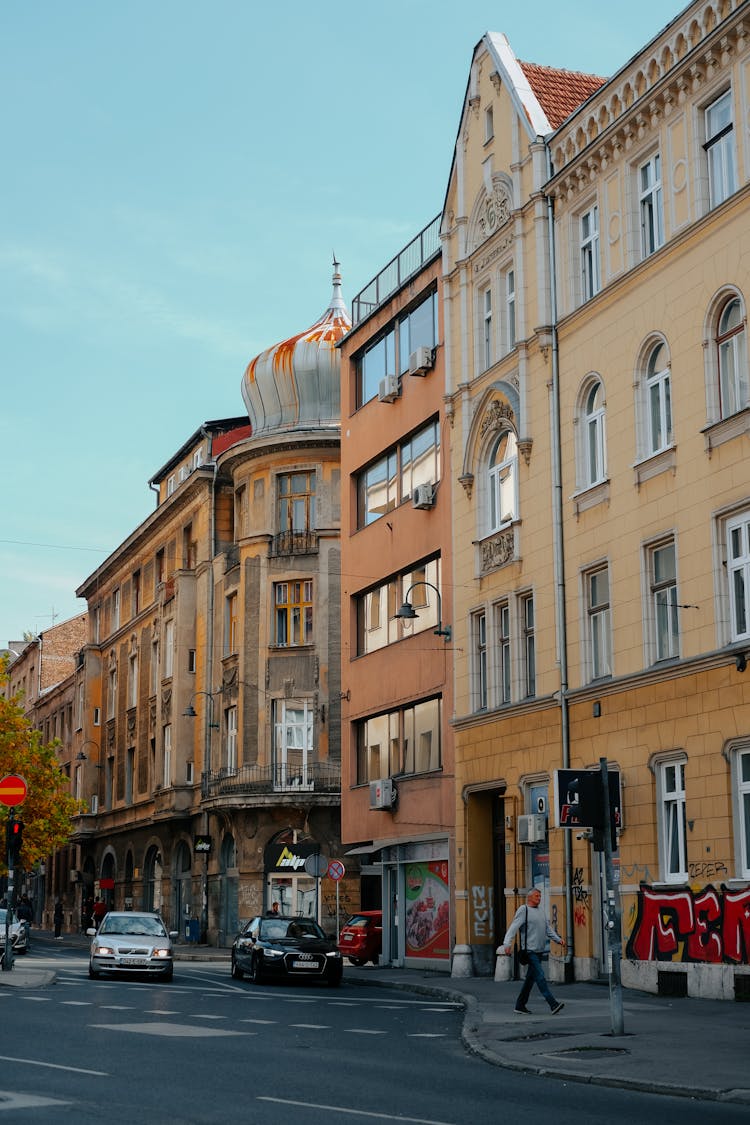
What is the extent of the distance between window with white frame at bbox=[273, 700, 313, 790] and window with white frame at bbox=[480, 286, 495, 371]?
18.8m

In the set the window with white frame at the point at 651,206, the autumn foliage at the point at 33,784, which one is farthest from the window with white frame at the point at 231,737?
the window with white frame at the point at 651,206

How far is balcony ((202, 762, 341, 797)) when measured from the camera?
1852 inches

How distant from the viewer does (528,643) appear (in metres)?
29.2

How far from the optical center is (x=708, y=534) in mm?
Result: 22781

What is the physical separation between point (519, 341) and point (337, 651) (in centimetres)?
2022

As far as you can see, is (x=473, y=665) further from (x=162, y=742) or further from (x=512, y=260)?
(x=162, y=742)

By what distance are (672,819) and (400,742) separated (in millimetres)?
12982

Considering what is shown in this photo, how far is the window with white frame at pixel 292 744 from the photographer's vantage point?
47531 mm

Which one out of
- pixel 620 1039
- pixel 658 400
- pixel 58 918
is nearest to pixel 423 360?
pixel 658 400

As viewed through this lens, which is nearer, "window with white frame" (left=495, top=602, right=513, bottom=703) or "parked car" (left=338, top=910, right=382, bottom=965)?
"window with white frame" (left=495, top=602, right=513, bottom=703)

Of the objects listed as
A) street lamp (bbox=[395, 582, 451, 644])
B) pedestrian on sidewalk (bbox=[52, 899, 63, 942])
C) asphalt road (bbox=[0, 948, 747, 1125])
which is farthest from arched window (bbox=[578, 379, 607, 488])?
pedestrian on sidewalk (bbox=[52, 899, 63, 942])

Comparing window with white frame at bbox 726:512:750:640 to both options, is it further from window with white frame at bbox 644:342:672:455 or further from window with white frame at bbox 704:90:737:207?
window with white frame at bbox 704:90:737:207

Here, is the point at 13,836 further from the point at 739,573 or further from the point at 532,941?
the point at 739,573

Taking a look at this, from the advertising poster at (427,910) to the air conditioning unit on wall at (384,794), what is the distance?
1568mm
